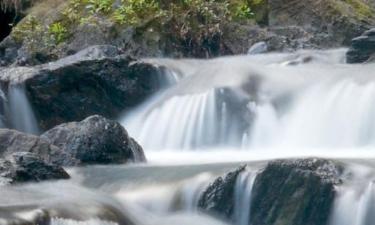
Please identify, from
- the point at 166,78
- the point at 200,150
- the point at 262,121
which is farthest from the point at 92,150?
the point at 166,78

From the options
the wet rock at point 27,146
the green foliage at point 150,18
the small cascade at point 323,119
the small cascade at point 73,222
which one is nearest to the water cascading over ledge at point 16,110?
the wet rock at point 27,146

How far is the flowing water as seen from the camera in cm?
730

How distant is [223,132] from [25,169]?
3.44m

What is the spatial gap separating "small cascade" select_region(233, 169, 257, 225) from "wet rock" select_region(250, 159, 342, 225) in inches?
1.9

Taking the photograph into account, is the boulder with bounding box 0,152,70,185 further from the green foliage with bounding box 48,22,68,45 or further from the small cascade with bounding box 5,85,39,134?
the green foliage with bounding box 48,22,68,45

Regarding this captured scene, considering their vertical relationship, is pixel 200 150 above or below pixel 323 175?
below

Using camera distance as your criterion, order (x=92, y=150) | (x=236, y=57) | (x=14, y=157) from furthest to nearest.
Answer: (x=236, y=57) → (x=92, y=150) → (x=14, y=157)

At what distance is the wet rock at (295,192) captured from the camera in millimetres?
6934

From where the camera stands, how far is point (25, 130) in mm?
11438

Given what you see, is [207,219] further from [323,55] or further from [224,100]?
[323,55]

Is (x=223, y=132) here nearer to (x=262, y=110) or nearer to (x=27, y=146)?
(x=262, y=110)

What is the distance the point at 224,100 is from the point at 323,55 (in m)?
2.55

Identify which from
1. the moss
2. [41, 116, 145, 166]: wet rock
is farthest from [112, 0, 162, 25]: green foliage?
[41, 116, 145, 166]: wet rock

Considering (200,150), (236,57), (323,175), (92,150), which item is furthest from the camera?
(236,57)
